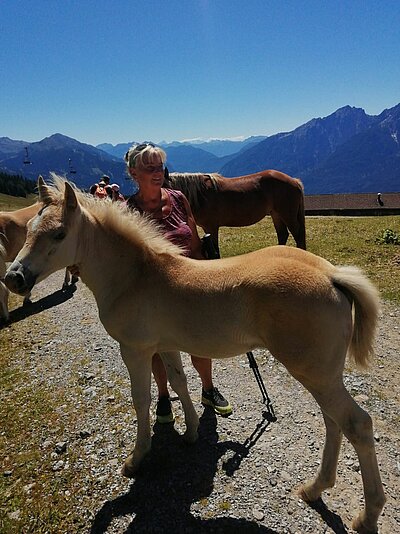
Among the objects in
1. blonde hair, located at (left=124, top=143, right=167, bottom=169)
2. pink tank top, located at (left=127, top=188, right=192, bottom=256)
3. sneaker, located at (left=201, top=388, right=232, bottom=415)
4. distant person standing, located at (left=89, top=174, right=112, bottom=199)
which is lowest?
sneaker, located at (left=201, top=388, right=232, bottom=415)

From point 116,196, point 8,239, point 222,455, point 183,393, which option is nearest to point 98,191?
point 116,196

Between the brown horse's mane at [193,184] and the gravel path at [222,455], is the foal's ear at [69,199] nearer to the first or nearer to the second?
the gravel path at [222,455]

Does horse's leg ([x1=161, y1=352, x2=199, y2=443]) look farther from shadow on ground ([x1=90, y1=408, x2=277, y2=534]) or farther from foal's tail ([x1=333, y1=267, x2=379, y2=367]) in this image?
foal's tail ([x1=333, y1=267, x2=379, y2=367])

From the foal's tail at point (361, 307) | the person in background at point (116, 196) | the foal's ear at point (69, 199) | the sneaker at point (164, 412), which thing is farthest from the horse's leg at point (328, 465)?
the person in background at point (116, 196)

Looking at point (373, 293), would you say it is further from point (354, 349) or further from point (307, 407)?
point (307, 407)

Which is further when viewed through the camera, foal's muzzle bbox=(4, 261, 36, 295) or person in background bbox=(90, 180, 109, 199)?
person in background bbox=(90, 180, 109, 199)

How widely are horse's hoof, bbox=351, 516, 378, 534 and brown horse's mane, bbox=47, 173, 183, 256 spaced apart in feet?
8.63

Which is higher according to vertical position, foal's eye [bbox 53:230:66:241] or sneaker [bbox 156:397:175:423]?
foal's eye [bbox 53:230:66:241]

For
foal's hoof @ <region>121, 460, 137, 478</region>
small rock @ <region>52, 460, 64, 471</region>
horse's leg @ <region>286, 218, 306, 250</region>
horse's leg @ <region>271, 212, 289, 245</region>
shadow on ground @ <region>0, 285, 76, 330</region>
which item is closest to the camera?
foal's hoof @ <region>121, 460, 137, 478</region>

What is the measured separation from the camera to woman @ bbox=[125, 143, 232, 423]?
137 inches

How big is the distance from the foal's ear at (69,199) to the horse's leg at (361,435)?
7.86ft

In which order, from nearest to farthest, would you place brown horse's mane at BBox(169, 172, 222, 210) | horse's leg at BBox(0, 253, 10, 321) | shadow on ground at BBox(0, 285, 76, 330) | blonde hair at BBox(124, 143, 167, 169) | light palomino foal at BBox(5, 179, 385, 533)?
1. light palomino foal at BBox(5, 179, 385, 533)
2. blonde hair at BBox(124, 143, 167, 169)
3. horse's leg at BBox(0, 253, 10, 321)
4. shadow on ground at BBox(0, 285, 76, 330)
5. brown horse's mane at BBox(169, 172, 222, 210)

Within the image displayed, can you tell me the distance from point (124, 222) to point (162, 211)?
61 centimetres

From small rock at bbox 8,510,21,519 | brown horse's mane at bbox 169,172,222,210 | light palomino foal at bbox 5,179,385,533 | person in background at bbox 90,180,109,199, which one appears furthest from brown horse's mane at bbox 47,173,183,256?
brown horse's mane at bbox 169,172,222,210
